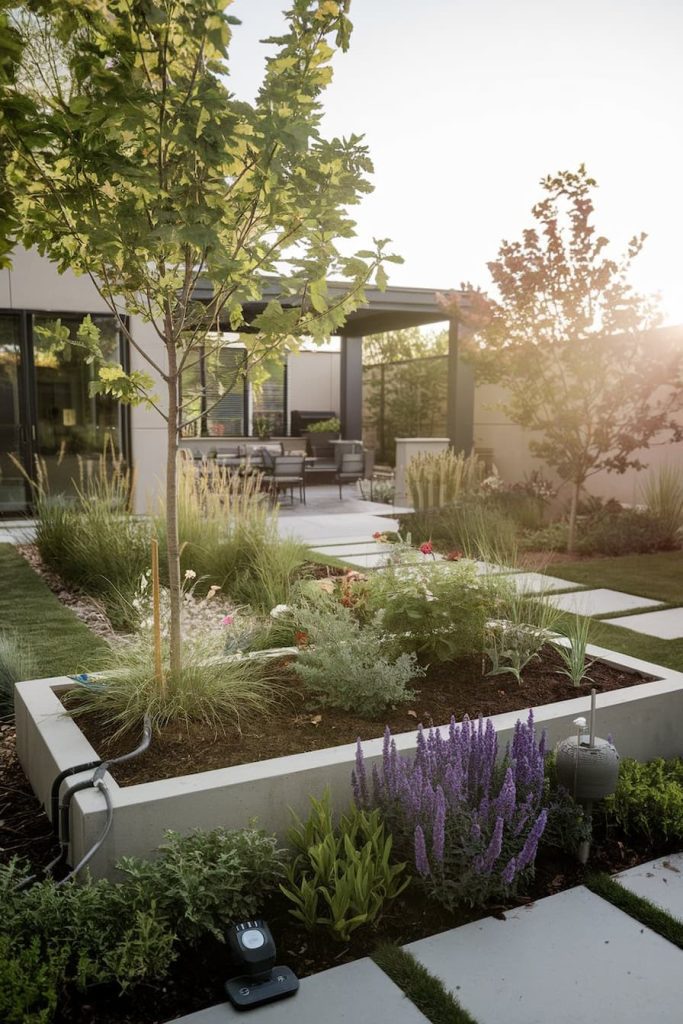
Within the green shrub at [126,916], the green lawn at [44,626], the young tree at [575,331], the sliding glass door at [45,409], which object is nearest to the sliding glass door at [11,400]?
the sliding glass door at [45,409]

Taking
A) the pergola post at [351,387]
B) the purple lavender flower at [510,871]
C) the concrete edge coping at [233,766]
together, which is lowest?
the purple lavender flower at [510,871]

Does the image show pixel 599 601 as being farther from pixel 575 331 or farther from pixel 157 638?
pixel 157 638

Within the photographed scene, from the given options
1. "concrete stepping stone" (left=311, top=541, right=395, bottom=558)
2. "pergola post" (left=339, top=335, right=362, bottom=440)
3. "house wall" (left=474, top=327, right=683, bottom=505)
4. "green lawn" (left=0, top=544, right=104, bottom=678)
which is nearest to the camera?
"green lawn" (left=0, top=544, right=104, bottom=678)

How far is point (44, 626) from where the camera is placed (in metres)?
4.47

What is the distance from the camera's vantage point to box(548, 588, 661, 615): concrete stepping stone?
5.10 metres

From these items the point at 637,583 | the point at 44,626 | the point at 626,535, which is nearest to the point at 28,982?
the point at 44,626

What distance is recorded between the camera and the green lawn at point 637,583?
4.23 m

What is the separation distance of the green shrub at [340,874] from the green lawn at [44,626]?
1.46m

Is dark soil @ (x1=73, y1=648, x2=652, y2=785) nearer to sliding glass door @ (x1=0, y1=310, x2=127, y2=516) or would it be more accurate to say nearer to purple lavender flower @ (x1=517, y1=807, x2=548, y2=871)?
purple lavender flower @ (x1=517, y1=807, x2=548, y2=871)

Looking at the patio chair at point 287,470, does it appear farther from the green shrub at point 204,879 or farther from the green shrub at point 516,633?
the green shrub at point 204,879

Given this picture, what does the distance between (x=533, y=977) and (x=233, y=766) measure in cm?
95

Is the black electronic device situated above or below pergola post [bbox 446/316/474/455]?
below

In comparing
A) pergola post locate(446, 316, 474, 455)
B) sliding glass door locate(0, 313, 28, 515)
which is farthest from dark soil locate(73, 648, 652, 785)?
pergola post locate(446, 316, 474, 455)

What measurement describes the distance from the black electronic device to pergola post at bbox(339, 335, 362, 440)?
48.7 feet
